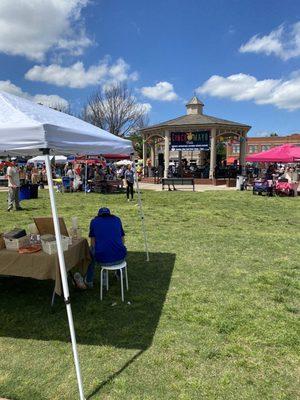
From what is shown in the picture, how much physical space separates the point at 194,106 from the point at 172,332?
31.7 m

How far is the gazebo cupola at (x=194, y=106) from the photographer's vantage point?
34.0 meters

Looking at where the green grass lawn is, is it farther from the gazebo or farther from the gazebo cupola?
the gazebo cupola

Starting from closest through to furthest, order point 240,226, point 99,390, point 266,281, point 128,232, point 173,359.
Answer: point 99,390
point 173,359
point 266,281
point 128,232
point 240,226

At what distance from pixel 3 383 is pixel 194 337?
2006 millimetres

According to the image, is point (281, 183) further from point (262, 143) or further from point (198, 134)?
point (262, 143)

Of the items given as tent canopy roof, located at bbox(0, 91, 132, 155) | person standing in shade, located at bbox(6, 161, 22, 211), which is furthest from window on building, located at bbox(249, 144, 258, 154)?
tent canopy roof, located at bbox(0, 91, 132, 155)

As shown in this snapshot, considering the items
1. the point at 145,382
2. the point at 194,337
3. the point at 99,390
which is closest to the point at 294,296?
the point at 194,337

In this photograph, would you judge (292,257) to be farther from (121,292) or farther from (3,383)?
(3,383)

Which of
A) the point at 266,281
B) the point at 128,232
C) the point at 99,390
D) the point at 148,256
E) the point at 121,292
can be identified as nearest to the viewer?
the point at 99,390

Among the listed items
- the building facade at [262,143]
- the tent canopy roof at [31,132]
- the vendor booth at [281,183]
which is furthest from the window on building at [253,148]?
the tent canopy roof at [31,132]

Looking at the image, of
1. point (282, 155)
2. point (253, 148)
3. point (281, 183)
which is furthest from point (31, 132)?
point (253, 148)

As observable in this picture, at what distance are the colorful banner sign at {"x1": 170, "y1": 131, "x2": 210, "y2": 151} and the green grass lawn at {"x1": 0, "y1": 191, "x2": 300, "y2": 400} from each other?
826 inches

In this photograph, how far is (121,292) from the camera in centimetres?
532

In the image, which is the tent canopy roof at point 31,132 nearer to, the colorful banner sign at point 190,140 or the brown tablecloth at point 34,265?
the brown tablecloth at point 34,265
